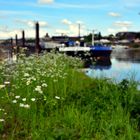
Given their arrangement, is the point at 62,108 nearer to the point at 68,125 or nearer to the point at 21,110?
the point at 21,110

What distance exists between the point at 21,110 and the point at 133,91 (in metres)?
2.76

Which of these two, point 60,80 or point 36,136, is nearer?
point 36,136

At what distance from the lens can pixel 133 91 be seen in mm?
10961

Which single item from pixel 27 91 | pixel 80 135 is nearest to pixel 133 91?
pixel 27 91

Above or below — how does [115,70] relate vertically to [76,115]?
below

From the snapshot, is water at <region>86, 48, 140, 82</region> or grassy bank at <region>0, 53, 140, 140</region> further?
water at <region>86, 48, 140, 82</region>

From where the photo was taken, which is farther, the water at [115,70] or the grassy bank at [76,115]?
the water at [115,70]

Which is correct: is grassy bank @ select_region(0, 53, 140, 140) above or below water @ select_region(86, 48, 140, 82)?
above

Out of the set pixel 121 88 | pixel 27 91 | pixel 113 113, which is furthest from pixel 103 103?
pixel 27 91

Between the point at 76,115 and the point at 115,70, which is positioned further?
the point at 115,70

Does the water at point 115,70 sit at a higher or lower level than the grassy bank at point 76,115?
lower

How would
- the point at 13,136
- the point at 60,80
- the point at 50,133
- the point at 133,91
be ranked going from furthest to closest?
the point at 60,80 → the point at 133,91 → the point at 13,136 → the point at 50,133

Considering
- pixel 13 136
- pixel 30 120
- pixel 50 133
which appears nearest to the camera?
pixel 50 133

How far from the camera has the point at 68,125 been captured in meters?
8.47
